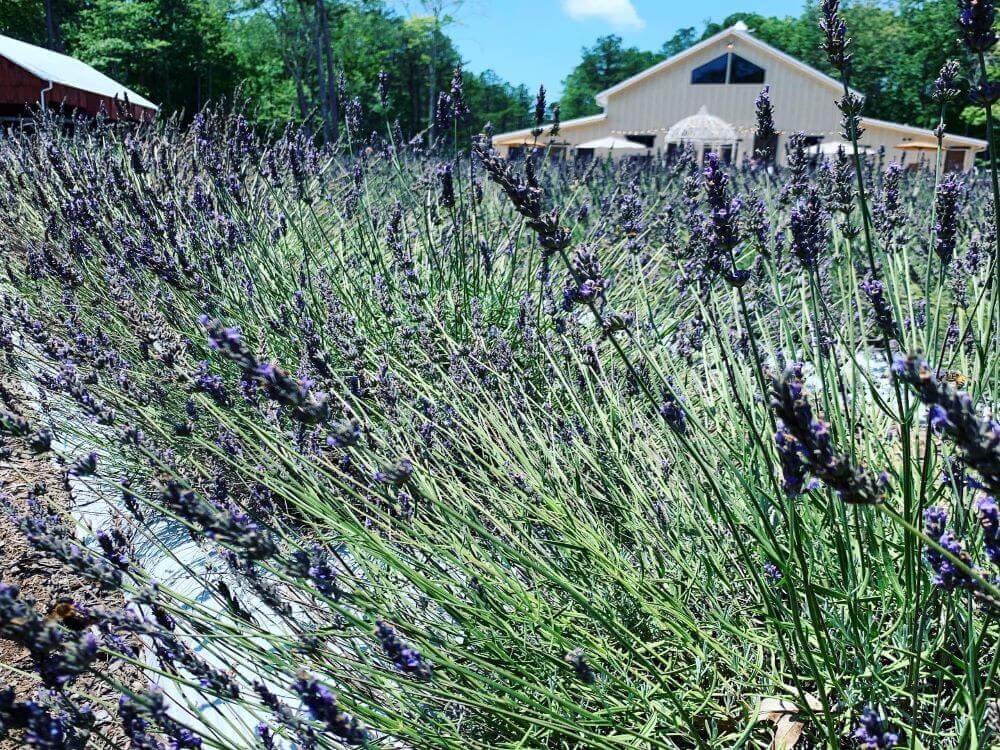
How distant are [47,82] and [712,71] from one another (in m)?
23.2

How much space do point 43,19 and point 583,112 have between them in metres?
55.5

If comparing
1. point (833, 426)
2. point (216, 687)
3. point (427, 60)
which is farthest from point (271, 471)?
point (427, 60)

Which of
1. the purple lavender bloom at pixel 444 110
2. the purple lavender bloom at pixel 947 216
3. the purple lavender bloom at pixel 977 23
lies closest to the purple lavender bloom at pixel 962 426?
the purple lavender bloom at pixel 977 23

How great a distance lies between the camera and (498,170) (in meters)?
1.33

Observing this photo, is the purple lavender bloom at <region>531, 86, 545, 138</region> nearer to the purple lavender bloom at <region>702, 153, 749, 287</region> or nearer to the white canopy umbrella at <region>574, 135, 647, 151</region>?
the purple lavender bloom at <region>702, 153, 749, 287</region>

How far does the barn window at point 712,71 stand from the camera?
3002cm

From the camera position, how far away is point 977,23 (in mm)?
1189

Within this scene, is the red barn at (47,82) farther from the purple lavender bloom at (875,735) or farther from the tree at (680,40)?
the tree at (680,40)

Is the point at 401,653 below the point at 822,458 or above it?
below

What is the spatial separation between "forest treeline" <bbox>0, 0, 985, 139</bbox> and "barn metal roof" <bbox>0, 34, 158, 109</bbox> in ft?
25.6

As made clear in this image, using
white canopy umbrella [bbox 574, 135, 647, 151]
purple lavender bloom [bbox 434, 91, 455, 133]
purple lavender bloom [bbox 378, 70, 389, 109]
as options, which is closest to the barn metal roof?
white canopy umbrella [bbox 574, 135, 647, 151]

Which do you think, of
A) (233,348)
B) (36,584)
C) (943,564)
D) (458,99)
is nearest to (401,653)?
(233,348)

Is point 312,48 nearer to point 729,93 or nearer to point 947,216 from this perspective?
point 729,93

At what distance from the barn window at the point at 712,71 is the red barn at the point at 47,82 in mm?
19994
